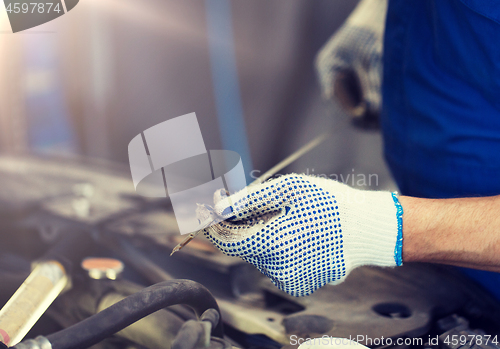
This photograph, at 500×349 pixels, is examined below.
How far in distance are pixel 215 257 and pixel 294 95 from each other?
0.72 meters

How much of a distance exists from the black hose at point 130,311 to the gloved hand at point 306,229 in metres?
0.07

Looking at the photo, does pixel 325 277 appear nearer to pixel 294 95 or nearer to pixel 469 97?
pixel 469 97

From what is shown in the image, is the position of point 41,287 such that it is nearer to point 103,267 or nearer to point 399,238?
point 103,267

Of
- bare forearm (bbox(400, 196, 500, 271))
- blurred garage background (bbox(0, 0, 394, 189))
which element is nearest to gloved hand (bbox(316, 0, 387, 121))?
blurred garage background (bbox(0, 0, 394, 189))

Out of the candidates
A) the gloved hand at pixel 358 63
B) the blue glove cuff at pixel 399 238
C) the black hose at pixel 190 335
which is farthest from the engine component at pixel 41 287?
the gloved hand at pixel 358 63

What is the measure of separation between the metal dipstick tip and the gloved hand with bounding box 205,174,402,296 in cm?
21

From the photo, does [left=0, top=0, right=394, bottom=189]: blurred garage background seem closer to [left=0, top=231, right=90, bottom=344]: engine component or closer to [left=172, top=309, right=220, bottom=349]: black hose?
[left=0, top=231, right=90, bottom=344]: engine component

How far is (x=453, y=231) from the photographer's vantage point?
18.1 inches

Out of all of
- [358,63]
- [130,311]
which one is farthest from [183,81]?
[130,311]

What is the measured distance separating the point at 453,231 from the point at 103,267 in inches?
20.4

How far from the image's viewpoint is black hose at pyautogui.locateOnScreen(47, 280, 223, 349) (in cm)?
34

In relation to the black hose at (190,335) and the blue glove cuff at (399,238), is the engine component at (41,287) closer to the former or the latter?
the black hose at (190,335)

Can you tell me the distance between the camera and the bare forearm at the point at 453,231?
45 centimetres

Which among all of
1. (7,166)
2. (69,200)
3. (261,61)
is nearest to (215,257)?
(69,200)
